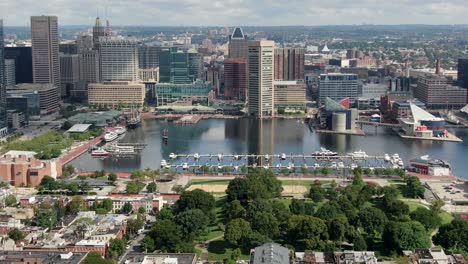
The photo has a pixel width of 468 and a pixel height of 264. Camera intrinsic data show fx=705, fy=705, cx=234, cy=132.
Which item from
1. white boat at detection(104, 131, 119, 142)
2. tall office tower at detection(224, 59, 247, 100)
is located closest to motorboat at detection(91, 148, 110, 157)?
white boat at detection(104, 131, 119, 142)

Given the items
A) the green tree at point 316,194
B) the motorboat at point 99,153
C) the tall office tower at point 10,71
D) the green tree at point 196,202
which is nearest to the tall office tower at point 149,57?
the tall office tower at point 10,71

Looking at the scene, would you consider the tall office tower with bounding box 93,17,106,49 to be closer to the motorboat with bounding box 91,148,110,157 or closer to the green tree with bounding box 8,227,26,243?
the motorboat with bounding box 91,148,110,157

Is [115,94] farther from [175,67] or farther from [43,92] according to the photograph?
[175,67]

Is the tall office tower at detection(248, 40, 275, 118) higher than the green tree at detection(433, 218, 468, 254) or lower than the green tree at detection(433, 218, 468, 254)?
higher

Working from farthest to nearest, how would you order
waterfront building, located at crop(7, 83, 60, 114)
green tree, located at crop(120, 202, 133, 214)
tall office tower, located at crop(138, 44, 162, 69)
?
tall office tower, located at crop(138, 44, 162, 69), waterfront building, located at crop(7, 83, 60, 114), green tree, located at crop(120, 202, 133, 214)

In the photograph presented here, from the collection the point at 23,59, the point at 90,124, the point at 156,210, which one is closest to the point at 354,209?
the point at 156,210
